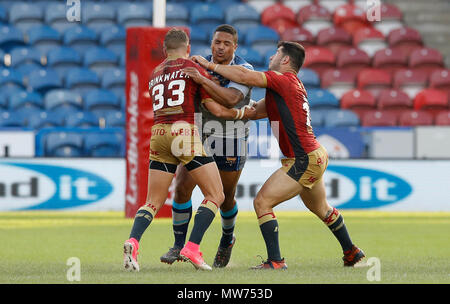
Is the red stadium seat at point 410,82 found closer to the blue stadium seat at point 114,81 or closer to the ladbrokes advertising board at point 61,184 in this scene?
the blue stadium seat at point 114,81

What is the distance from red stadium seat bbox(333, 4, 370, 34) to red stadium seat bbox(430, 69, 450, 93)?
9.50ft

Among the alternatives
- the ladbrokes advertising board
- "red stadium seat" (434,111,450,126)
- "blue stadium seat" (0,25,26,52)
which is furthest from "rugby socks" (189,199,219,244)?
"blue stadium seat" (0,25,26,52)

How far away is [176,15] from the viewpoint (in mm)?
21609

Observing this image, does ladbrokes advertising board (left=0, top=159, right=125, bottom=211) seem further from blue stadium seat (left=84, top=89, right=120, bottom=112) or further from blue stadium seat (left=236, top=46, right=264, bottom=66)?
blue stadium seat (left=236, top=46, right=264, bottom=66)

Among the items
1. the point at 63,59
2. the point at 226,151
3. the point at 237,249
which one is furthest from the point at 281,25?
the point at 226,151

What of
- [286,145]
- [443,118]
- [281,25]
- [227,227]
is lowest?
[227,227]

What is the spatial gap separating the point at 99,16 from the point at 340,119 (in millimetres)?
7494

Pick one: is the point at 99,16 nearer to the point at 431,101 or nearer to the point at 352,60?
the point at 352,60

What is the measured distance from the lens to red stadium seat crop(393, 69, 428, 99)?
20469mm

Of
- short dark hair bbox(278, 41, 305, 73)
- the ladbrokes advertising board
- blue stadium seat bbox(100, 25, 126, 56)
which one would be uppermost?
blue stadium seat bbox(100, 25, 126, 56)

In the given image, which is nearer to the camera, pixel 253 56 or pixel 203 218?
pixel 203 218

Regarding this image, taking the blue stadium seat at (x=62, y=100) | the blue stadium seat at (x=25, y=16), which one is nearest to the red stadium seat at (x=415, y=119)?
→ the blue stadium seat at (x=62, y=100)
